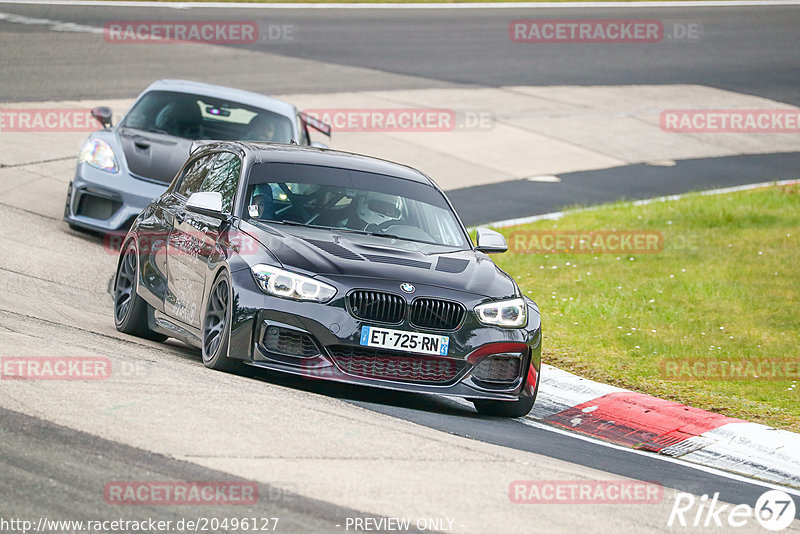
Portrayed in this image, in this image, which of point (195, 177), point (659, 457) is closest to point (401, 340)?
point (659, 457)

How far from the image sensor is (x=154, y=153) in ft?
44.3

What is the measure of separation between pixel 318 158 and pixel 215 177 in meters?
0.78

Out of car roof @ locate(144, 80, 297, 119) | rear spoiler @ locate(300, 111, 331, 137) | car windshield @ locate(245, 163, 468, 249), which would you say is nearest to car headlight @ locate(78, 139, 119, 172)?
car roof @ locate(144, 80, 297, 119)

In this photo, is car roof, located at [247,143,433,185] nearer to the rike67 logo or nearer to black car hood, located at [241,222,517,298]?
black car hood, located at [241,222,517,298]

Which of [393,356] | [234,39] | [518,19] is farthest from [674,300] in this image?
[518,19]

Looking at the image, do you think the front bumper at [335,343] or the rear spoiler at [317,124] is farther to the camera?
the rear spoiler at [317,124]

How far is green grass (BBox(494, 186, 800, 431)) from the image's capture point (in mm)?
10062

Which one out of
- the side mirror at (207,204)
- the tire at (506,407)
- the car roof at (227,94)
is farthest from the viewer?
the car roof at (227,94)

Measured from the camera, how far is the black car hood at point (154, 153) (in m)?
13.3

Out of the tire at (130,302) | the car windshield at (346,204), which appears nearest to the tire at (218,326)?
the car windshield at (346,204)

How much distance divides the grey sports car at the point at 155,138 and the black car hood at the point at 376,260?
15.0 ft

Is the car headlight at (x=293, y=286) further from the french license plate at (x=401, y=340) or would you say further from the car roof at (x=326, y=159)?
the car roof at (x=326, y=159)

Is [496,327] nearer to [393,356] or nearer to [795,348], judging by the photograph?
[393,356]

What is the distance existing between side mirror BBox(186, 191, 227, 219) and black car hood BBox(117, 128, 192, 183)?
14.3ft
